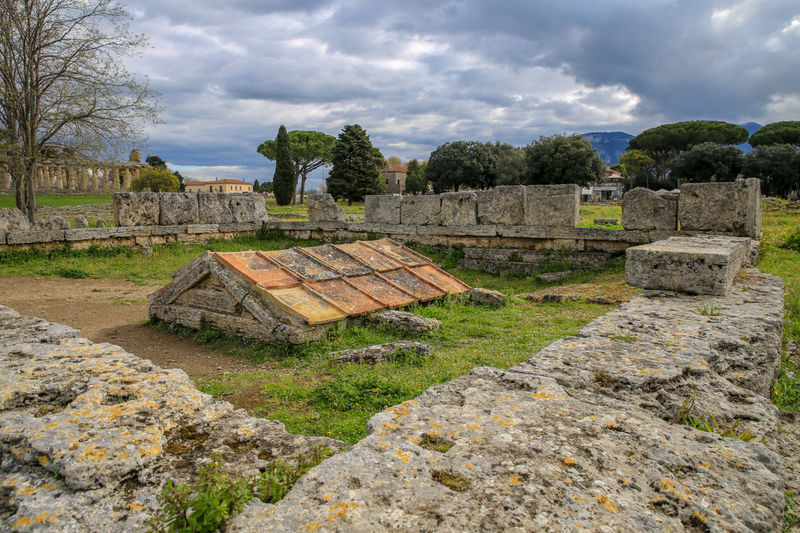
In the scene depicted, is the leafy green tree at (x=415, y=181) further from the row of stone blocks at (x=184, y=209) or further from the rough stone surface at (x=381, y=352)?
the rough stone surface at (x=381, y=352)

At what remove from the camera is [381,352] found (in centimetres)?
458

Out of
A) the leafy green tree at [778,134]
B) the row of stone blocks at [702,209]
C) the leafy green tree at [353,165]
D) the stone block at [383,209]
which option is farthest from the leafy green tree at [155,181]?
the leafy green tree at [778,134]

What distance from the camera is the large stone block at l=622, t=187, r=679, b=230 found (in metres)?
8.98

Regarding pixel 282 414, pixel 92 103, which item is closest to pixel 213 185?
pixel 92 103

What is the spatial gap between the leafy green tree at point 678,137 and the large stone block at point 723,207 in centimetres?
5343

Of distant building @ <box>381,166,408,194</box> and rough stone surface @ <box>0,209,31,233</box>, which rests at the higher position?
distant building @ <box>381,166,408,194</box>

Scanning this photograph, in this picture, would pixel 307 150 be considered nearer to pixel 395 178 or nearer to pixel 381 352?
pixel 395 178

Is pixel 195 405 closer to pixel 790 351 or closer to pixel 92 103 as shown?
pixel 790 351

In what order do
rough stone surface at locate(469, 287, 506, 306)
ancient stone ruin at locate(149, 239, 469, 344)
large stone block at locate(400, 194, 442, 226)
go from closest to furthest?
ancient stone ruin at locate(149, 239, 469, 344) → rough stone surface at locate(469, 287, 506, 306) → large stone block at locate(400, 194, 442, 226)

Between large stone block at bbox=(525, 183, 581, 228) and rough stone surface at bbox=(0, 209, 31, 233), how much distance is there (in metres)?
11.1

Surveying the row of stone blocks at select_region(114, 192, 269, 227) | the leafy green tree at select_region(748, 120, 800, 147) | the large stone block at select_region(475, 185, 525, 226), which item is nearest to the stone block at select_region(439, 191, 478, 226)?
the large stone block at select_region(475, 185, 525, 226)

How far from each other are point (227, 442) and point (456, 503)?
3.88 ft

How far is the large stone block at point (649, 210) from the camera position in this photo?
29.5ft

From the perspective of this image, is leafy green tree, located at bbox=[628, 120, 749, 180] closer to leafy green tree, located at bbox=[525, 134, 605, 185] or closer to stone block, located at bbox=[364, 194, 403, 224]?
leafy green tree, located at bbox=[525, 134, 605, 185]
